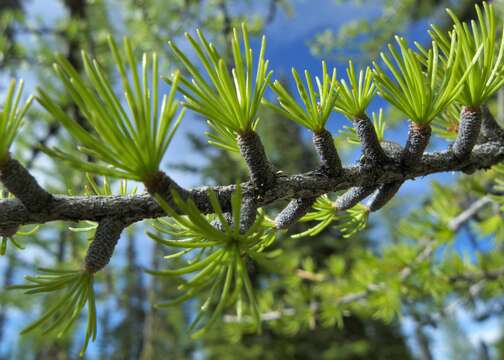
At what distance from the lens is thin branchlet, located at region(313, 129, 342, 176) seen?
397 mm

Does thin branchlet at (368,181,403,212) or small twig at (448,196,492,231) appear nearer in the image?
thin branchlet at (368,181,403,212)

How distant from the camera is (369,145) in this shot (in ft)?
1.37

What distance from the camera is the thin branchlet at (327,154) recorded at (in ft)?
1.30

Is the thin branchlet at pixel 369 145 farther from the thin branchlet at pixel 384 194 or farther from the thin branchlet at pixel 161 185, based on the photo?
the thin branchlet at pixel 161 185

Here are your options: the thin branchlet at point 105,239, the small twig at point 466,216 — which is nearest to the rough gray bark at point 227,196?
the thin branchlet at point 105,239

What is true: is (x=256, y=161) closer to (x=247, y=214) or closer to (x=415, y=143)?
(x=247, y=214)

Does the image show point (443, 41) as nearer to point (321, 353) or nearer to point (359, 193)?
point (359, 193)

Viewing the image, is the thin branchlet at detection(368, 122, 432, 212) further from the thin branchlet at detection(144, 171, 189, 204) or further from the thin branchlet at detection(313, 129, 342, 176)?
the thin branchlet at detection(144, 171, 189, 204)

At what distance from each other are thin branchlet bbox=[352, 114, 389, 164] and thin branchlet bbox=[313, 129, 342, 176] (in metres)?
0.04

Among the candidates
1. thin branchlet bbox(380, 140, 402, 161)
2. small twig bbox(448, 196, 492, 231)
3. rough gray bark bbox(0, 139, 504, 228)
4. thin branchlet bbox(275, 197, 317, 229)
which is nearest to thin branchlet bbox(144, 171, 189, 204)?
rough gray bark bbox(0, 139, 504, 228)

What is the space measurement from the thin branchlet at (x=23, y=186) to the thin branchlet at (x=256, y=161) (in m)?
0.18

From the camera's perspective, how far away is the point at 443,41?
47 cm

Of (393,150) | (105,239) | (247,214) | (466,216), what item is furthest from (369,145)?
(466,216)

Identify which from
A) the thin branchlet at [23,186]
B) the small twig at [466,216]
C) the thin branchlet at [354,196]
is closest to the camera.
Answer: the thin branchlet at [23,186]
